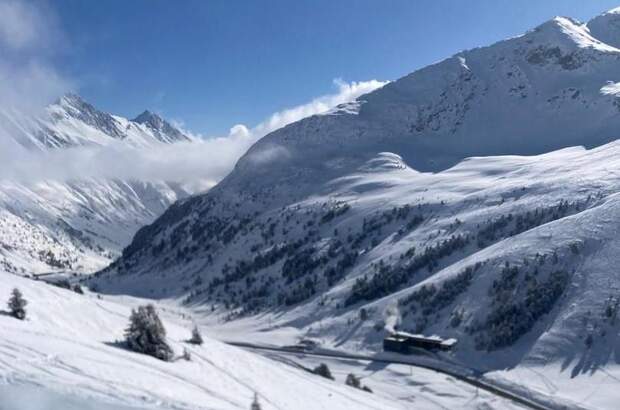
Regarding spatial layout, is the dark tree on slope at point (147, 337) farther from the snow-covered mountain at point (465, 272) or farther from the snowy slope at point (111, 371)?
the snow-covered mountain at point (465, 272)

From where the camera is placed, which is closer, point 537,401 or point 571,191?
point 537,401

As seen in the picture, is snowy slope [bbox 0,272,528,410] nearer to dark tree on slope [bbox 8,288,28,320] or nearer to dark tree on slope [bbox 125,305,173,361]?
dark tree on slope [bbox 8,288,28,320]

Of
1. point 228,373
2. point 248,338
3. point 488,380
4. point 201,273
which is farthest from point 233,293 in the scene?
point 228,373

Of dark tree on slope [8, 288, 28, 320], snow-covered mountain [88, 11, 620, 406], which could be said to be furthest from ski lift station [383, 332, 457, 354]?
dark tree on slope [8, 288, 28, 320]

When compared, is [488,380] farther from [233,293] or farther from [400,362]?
[233,293]

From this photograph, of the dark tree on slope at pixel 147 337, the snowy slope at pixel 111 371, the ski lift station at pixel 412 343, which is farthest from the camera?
the ski lift station at pixel 412 343

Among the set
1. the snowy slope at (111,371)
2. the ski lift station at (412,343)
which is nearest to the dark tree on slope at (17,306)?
the snowy slope at (111,371)

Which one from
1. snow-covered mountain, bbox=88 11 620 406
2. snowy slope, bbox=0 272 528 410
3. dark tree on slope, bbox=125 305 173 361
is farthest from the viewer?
snow-covered mountain, bbox=88 11 620 406
